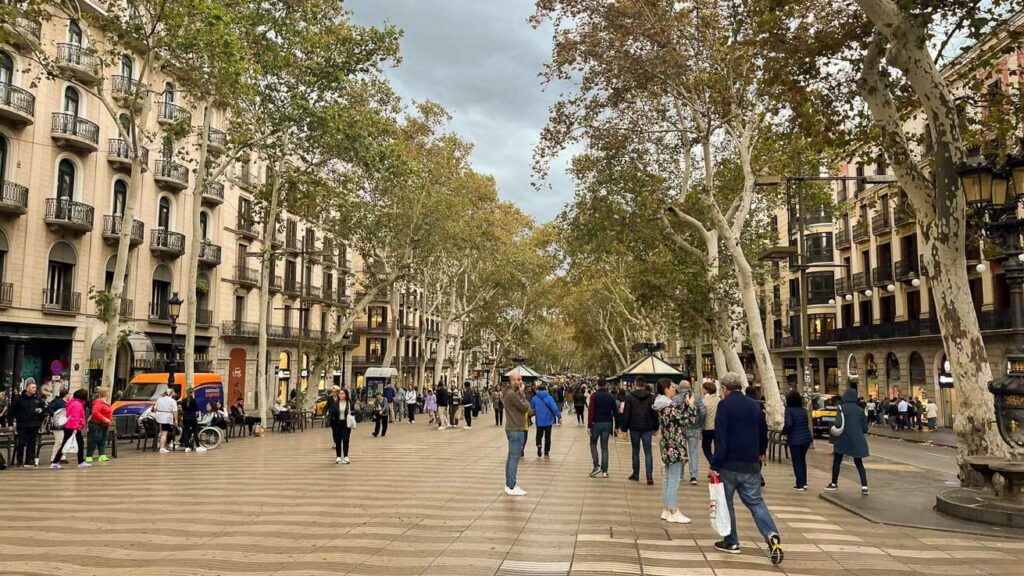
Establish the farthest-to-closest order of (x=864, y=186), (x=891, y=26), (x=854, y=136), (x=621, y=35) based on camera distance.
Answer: (x=864, y=186) → (x=621, y=35) → (x=854, y=136) → (x=891, y=26)

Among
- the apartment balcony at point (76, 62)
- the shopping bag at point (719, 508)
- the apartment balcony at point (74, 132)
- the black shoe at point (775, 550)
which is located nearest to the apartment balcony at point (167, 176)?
the apartment balcony at point (74, 132)

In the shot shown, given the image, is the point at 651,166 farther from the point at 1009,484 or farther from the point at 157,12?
A: the point at 1009,484

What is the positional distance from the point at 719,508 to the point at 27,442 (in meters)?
14.1

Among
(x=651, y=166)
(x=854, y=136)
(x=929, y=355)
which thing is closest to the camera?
(x=854, y=136)

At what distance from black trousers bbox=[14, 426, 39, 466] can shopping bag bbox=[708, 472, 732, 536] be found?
13739 millimetres

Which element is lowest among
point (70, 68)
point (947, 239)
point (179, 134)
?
point (947, 239)

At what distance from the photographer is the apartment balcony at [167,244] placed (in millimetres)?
32656

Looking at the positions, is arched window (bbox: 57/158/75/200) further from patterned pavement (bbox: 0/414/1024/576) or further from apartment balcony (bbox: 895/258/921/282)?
apartment balcony (bbox: 895/258/921/282)

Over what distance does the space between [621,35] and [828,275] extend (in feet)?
109

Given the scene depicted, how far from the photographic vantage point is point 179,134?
18.2 metres

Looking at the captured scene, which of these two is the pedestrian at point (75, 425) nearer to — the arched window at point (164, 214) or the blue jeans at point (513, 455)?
the blue jeans at point (513, 455)

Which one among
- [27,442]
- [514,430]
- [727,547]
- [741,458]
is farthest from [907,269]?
[27,442]

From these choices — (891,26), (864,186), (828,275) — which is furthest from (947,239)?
Result: (828,275)

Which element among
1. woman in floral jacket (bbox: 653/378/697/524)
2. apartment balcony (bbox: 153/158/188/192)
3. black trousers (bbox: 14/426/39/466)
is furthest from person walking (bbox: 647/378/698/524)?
apartment balcony (bbox: 153/158/188/192)
